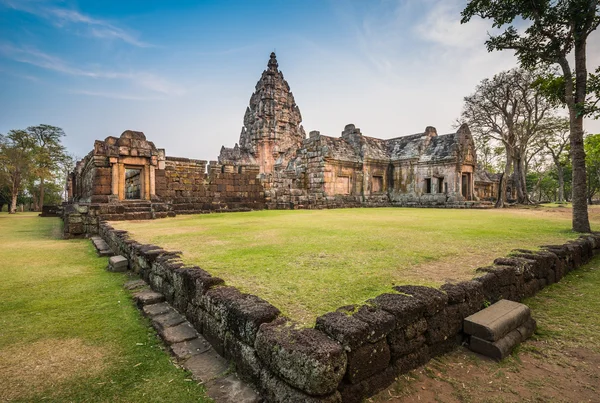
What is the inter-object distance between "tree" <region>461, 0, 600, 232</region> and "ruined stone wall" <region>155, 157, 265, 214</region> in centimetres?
1093

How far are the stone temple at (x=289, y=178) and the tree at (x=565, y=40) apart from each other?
1059 cm

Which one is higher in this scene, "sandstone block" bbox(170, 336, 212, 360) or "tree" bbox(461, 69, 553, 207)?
"tree" bbox(461, 69, 553, 207)

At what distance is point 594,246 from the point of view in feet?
18.9

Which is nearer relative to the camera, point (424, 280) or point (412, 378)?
point (412, 378)

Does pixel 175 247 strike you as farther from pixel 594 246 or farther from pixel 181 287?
pixel 594 246

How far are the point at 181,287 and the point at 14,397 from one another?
1450mm

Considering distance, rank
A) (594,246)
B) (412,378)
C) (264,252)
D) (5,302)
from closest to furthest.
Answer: (412,378) → (5,302) → (264,252) → (594,246)

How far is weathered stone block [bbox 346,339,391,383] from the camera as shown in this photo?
1813 millimetres

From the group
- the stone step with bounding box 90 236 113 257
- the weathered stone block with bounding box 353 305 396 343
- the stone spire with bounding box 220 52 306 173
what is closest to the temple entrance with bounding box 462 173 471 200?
the stone spire with bounding box 220 52 306 173

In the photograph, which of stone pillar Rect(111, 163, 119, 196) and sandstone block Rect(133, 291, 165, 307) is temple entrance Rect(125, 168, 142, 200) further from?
sandstone block Rect(133, 291, 165, 307)

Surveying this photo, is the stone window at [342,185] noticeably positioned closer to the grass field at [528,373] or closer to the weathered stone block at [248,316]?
the grass field at [528,373]

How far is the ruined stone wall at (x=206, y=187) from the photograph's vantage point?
12.9 m

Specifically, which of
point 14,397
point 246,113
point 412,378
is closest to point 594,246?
point 412,378

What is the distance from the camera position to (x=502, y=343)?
8.04 ft
